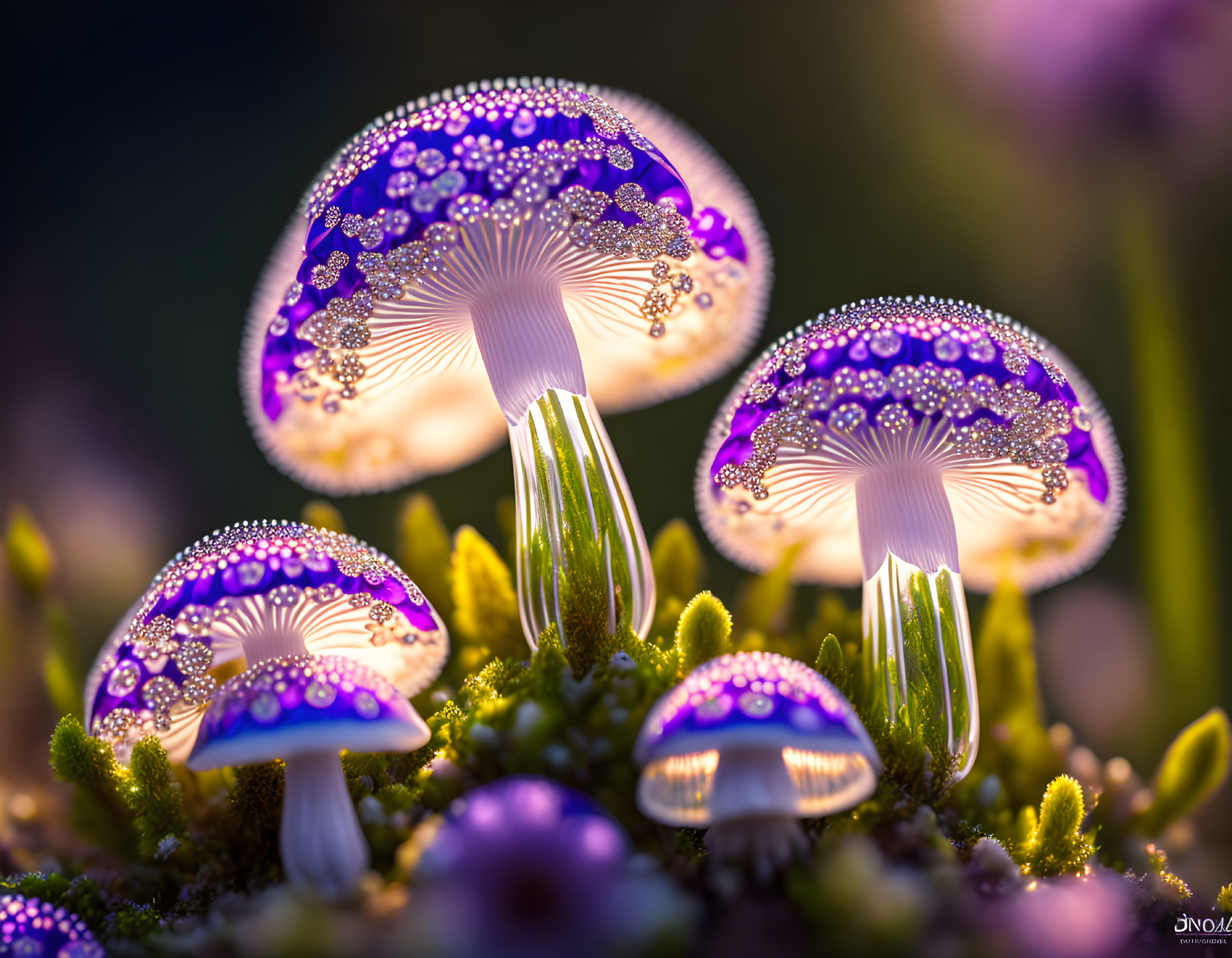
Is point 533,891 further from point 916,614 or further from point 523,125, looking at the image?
point 523,125

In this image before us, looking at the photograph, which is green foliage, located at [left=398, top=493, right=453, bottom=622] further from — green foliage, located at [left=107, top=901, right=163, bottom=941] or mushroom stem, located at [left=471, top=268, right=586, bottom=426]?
green foliage, located at [left=107, top=901, right=163, bottom=941]

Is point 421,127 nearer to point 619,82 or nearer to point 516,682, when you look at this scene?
point 516,682

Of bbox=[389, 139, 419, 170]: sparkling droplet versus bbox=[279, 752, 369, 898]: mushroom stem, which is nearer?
bbox=[279, 752, 369, 898]: mushroom stem

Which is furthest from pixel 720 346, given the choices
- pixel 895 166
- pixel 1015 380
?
pixel 895 166

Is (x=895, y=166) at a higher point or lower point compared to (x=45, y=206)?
lower

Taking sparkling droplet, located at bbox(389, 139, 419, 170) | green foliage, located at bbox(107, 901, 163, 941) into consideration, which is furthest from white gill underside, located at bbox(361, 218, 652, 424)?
green foliage, located at bbox(107, 901, 163, 941)
